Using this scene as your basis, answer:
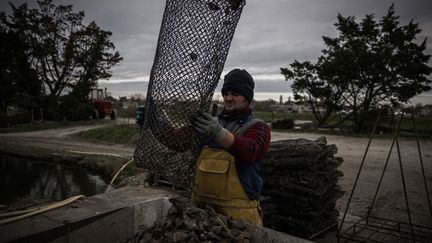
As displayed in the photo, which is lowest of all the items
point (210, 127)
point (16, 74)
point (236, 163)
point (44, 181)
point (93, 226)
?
point (44, 181)

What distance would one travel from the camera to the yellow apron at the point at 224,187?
85.1 inches

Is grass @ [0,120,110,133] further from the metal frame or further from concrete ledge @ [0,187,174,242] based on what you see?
the metal frame

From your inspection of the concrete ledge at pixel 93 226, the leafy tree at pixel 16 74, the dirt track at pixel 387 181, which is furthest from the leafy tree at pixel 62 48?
the concrete ledge at pixel 93 226

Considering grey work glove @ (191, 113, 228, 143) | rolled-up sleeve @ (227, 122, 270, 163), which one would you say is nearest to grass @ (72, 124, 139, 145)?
rolled-up sleeve @ (227, 122, 270, 163)

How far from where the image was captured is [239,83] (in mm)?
2250

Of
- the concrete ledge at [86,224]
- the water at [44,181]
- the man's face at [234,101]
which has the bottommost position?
the water at [44,181]

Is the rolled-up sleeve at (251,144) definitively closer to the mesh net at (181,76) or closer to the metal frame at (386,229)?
the mesh net at (181,76)

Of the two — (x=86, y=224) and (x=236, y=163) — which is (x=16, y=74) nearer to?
(x=86, y=224)

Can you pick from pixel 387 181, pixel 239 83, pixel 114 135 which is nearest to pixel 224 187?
pixel 239 83

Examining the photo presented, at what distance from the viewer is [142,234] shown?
1857 millimetres

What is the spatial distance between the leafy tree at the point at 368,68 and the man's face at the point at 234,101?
1400 cm

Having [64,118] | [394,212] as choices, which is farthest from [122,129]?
[394,212]

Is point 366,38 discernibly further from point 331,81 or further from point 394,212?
point 394,212

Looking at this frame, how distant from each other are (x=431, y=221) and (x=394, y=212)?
462 mm
